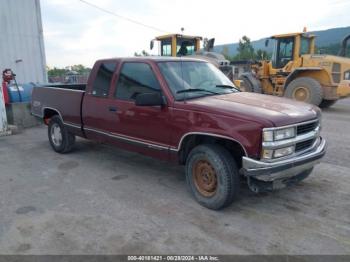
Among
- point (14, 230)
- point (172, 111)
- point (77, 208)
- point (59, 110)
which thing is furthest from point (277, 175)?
point (59, 110)

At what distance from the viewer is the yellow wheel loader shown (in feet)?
36.9

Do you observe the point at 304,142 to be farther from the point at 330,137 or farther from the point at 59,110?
the point at 59,110

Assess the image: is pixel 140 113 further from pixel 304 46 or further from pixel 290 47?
pixel 304 46

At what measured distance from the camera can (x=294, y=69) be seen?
11977 mm

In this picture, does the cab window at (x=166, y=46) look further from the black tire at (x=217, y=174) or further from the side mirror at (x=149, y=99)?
the black tire at (x=217, y=174)

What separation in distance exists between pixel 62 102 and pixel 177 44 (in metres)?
9.44

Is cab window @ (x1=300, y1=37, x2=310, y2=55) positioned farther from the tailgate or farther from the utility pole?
the utility pole

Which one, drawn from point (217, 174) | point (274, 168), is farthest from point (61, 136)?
point (274, 168)

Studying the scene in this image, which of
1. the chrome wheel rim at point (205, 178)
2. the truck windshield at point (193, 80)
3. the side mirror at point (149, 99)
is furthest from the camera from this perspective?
the truck windshield at point (193, 80)

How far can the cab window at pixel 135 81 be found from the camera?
4.53 metres

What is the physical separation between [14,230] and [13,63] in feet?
28.0

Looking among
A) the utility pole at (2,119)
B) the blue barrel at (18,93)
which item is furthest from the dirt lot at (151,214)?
the blue barrel at (18,93)

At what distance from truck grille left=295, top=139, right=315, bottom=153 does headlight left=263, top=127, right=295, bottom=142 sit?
243 mm

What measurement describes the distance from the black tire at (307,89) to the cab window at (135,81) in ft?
27.7
